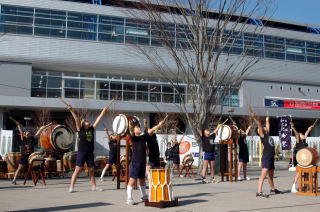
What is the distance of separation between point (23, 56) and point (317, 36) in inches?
1508

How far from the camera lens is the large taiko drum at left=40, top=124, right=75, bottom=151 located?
58.1 ft

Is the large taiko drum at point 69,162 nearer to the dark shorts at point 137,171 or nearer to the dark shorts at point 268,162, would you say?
the dark shorts at point 137,171

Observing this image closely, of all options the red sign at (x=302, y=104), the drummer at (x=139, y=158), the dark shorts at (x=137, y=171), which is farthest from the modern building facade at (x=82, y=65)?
the dark shorts at (x=137, y=171)

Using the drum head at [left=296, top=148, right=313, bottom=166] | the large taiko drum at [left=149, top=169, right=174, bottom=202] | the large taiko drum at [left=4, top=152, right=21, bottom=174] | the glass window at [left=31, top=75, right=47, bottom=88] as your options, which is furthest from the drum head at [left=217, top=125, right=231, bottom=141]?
the glass window at [left=31, top=75, right=47, bottom=88]

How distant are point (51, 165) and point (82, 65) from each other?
25.9m

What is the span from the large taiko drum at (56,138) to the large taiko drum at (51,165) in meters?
0.57

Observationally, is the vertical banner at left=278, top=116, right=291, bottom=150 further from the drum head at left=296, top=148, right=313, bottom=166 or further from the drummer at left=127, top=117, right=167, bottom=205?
the drummer at left=127, top=117, right=167, bottom=205

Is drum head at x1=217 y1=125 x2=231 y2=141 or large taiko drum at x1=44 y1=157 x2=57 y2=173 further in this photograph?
large taiko drum at x1=44 y1=157 x2=57 y2=173

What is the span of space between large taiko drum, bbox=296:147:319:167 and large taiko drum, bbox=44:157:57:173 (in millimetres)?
10587

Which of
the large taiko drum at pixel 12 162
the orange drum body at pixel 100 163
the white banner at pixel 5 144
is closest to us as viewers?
the large taiko drum at pixel 12 162

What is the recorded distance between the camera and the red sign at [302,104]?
51.3 metres

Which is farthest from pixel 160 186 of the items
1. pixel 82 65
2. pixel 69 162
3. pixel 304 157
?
pixel 82 65

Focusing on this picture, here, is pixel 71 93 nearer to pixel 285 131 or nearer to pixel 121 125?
pixel 285 131

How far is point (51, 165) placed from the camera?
17.7 m
